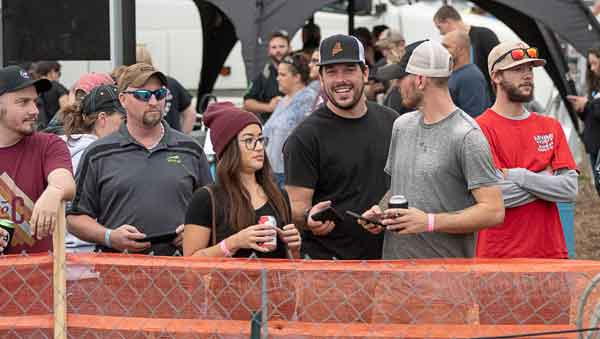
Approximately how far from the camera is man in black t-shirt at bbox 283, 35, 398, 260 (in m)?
5.42

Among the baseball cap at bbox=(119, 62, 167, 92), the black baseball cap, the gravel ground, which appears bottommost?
the gravel ground

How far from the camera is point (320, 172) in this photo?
5.45 meters

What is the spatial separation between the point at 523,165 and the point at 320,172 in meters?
1.06

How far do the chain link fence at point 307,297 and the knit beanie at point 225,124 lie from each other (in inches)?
28.1

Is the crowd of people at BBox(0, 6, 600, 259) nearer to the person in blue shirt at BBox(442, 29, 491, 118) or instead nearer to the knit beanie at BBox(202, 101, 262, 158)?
the knit beanie at BBox(202, 101, 262, 158)

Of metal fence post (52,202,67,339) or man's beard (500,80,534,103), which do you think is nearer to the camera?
metal fence post (52,202,67,339)

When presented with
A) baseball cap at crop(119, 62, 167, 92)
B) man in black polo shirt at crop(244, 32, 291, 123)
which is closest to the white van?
man in black polo shirt at crop(244, 32, 291, 123)

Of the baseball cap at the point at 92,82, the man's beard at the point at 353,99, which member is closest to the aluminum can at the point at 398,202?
the man's beard at the point at 353,99

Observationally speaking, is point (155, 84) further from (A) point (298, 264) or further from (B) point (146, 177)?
(A) point (298, 264)

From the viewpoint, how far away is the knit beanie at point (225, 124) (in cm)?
494

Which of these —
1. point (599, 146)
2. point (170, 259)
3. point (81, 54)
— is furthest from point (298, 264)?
point (599, 146)

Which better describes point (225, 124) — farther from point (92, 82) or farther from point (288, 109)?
point (288, 109)

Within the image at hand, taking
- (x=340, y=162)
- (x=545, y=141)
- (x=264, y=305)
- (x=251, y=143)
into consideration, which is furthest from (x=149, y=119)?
(x=545, y=141)

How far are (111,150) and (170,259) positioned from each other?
135cm
